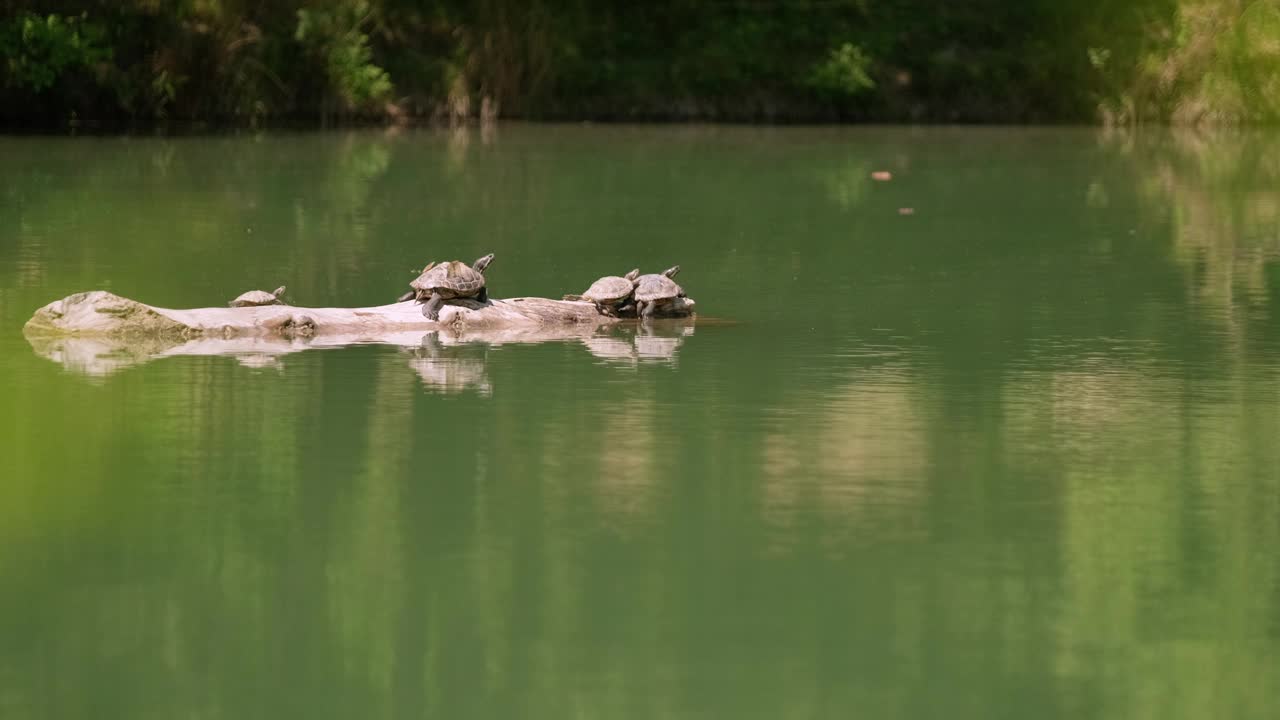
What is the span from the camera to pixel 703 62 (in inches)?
1626

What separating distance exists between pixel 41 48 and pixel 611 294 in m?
22.4

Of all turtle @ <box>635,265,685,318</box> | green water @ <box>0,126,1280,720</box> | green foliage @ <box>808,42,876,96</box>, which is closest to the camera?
green water @ <box>0,126,1280,720</box>

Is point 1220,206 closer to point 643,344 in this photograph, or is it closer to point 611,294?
point 611,294

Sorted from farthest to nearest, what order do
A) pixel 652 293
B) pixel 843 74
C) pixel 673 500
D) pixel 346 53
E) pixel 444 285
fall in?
pixel 843 74, pixel 346 53, pixel 652 293, pixel 444 285, pixel 673 500

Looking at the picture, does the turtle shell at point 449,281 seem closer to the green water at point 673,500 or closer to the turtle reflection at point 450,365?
the turtle reflection at point 450,365

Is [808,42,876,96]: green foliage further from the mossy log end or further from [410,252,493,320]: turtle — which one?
[410,252,493,320]: turtle

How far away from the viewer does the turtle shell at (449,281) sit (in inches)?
517

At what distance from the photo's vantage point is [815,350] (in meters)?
12.9

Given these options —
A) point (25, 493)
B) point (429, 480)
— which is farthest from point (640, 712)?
point (25, 493)

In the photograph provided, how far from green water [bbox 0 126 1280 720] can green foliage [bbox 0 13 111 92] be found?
52.9 feet

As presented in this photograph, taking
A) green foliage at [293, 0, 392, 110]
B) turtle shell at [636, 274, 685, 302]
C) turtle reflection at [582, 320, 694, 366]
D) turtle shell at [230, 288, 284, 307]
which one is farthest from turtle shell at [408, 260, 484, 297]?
green foliage at [293, 0, 392, 110]

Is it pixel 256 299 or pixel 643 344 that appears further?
pixel 256 299

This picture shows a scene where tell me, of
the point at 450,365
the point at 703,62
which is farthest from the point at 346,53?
the point at 450,365

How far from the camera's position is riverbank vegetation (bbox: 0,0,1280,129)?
37.9 metres
